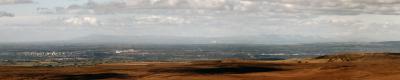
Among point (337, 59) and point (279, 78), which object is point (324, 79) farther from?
point (337, 59)

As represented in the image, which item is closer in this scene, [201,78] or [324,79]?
[324,79]

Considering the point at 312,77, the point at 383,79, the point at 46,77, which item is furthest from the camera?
the point at 46,77

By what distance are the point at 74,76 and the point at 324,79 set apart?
43465mm

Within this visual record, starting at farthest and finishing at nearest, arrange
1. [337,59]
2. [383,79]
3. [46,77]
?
[337,59], [46,77], [383,79]

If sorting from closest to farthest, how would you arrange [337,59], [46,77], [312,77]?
1. [312,77]
2. [46,77]
3. [337,59]

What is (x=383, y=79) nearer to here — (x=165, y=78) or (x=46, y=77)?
(x=165, y=78)

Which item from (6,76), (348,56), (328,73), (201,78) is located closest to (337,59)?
(348,56)

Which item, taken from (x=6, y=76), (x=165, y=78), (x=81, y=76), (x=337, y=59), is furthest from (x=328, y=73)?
(x=337, y=59)

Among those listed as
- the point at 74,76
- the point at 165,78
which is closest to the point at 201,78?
the point at 165,78

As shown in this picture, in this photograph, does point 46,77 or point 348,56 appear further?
point 348,56

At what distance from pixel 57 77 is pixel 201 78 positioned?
25726 millimetres

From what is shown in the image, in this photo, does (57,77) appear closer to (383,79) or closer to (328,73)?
(328,73)

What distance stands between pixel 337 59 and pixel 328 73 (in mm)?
68874

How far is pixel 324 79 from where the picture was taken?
315 feet
